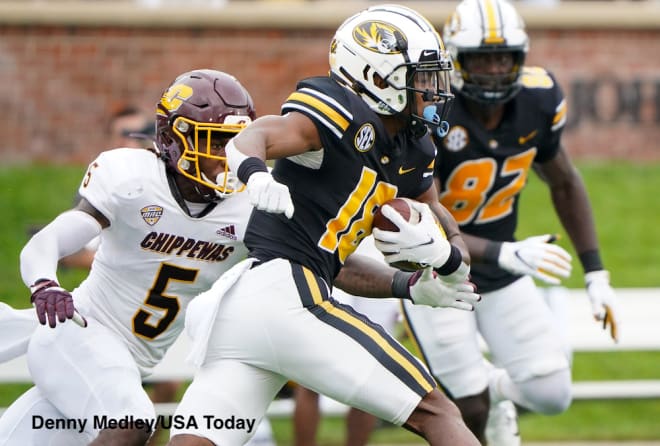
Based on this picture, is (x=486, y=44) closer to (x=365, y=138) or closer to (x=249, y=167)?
(x=365, y=138)

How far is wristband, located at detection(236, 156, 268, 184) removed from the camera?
3.86 meters

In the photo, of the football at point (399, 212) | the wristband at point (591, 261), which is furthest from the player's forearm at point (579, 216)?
the football at point (399, 212)

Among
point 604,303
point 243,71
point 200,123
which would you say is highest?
point 200,123

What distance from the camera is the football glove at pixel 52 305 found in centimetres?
414

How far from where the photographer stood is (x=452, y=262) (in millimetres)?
4324

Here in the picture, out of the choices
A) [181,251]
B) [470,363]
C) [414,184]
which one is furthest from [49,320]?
[470,363]

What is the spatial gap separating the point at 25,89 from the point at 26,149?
1.70 feet

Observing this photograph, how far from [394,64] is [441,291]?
30.9 inches

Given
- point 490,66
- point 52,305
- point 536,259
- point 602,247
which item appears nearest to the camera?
point 52,305

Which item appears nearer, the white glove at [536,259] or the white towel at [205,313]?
the white towel at [205,313]

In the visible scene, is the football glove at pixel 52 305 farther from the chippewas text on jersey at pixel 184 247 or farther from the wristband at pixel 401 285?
the wristband at pixel 401 285

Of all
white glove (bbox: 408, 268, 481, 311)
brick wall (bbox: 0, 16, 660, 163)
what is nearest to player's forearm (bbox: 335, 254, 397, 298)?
white glove (bbox: 408, 268, 481, 311)

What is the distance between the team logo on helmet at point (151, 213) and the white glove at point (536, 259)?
159 centimetres

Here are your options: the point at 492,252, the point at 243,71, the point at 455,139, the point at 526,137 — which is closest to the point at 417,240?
the point at 492,252
